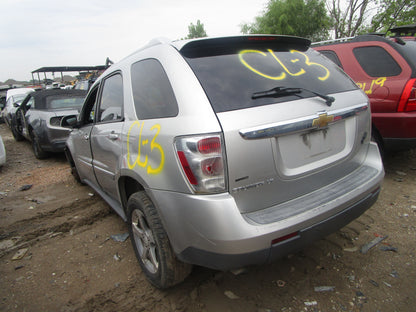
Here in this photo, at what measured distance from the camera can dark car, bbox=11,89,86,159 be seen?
230 inches

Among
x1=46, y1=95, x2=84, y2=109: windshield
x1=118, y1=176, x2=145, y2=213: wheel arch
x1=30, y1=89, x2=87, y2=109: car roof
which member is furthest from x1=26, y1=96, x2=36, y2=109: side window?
x1=118, y1=176, x2=145, y2=213: wheel arch

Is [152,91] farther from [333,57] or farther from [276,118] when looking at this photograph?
[333,57]

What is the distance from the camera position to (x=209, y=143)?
150 centimetres

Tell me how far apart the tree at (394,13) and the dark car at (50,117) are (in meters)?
16.5

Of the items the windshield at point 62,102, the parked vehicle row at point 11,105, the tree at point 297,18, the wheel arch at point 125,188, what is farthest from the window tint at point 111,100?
the tree at point 297,18

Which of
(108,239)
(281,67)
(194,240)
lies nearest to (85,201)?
(108,239)

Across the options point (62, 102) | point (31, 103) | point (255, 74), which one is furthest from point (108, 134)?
point (31, 103)

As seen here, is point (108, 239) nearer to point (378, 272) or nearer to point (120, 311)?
point (120, 311)

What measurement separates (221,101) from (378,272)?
71.6 inches

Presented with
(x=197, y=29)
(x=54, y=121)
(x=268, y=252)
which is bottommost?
(x=268, y=252)

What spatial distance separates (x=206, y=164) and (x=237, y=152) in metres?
0.18

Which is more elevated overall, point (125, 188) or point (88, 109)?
point (88, 109)

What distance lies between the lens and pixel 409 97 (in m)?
3.26

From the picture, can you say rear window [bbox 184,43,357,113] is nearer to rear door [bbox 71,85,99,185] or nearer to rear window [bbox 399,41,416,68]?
rear door [bbox 71,85,99,185]
